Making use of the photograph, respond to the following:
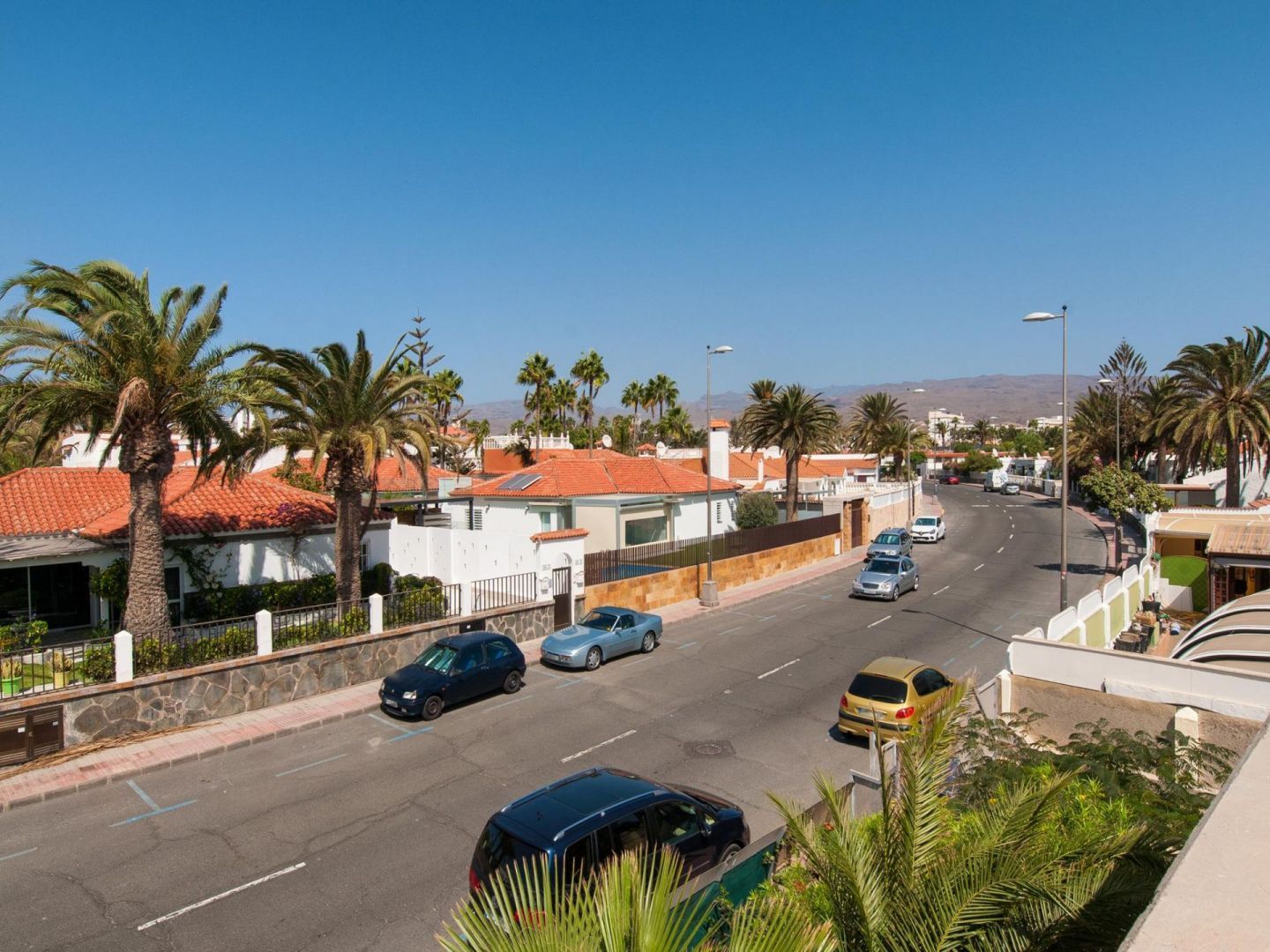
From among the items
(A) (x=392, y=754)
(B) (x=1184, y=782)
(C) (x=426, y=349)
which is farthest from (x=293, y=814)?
(C) (x=426, y=349)

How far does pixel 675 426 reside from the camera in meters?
83.3

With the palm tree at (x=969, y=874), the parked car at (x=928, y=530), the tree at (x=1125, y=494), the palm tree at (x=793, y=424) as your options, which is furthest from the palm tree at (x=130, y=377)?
the parked car at (x=928, y=530)

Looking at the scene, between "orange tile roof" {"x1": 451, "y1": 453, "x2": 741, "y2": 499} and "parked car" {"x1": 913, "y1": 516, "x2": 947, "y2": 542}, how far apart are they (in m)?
13.9

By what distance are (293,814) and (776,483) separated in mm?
48803

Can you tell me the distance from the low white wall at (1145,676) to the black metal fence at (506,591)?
43.0ft

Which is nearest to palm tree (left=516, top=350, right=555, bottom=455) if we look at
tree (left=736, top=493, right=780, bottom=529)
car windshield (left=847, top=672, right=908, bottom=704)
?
tree (left=736, top=493, right=780, bottom=529)

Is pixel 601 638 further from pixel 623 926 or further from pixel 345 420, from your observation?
pixel 623 926

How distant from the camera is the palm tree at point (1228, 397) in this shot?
34562 millimetres

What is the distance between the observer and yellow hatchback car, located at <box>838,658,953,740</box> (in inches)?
520

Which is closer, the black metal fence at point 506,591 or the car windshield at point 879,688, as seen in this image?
the car windshield at point 879,688

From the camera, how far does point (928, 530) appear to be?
45562 mm

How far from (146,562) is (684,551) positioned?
17.8 m

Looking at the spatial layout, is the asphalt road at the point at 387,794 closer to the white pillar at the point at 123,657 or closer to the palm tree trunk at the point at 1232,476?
the white pillar at the point at 123,657

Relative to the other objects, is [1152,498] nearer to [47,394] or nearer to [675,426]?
[47,394]
